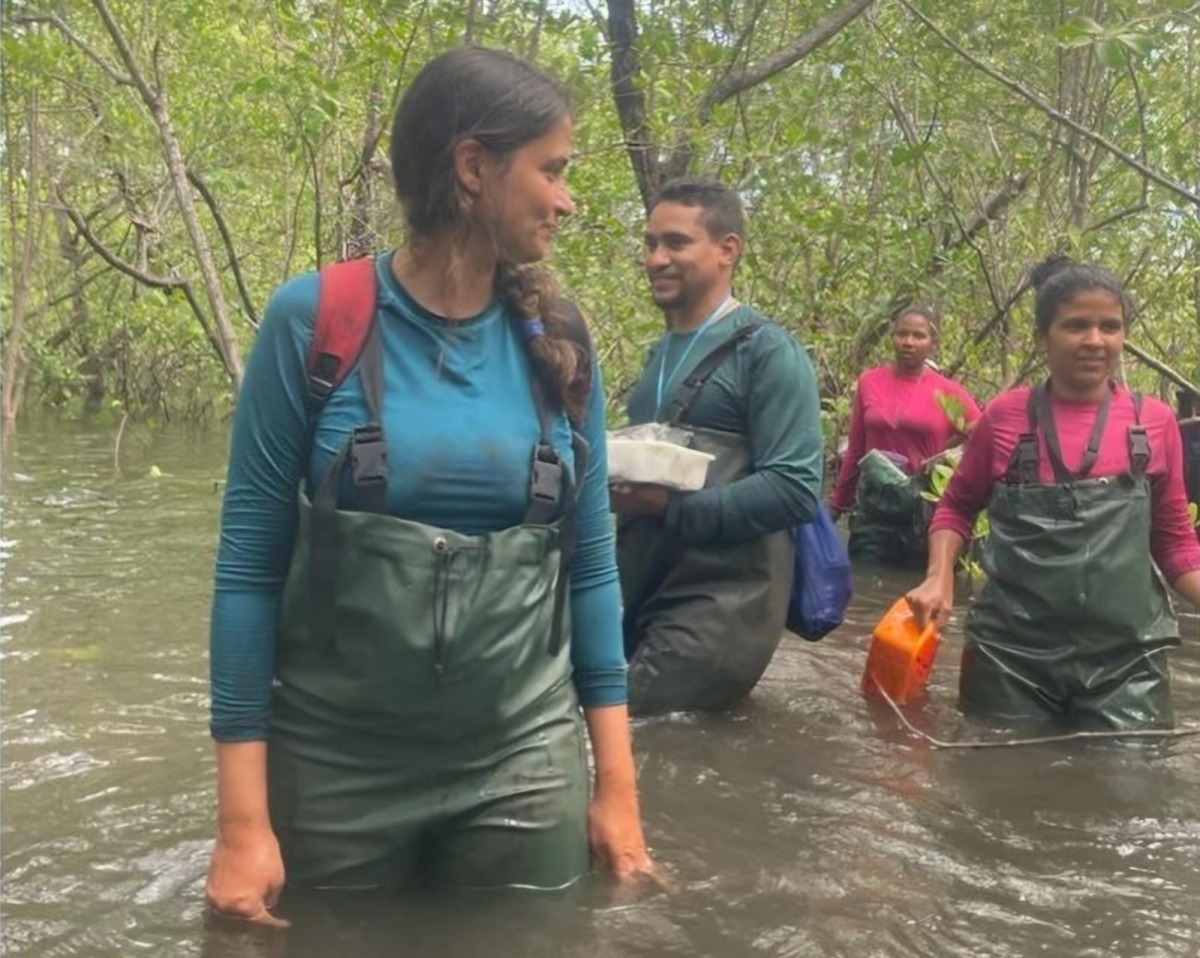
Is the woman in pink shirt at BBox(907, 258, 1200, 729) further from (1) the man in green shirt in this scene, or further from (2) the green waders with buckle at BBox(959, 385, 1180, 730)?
(1) the man in green shirt

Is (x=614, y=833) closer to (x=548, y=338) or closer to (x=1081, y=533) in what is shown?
(x=548, y=338)

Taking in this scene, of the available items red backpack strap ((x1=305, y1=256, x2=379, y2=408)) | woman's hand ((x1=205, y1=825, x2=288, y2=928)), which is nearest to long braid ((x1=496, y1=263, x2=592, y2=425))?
A: red backpack strap ((x1=305, y1=256, x2=379, y2=408))

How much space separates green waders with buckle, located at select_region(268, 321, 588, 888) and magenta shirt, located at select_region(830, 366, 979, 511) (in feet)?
20.9

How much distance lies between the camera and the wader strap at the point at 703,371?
173 inches

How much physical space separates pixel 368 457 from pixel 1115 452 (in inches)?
119

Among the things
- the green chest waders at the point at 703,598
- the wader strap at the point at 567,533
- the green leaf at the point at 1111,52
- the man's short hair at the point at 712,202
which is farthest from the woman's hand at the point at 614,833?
the green leaf at the point at 1111,52

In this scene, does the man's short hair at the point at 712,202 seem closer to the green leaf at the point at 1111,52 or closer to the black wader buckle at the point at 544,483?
the green leaf at the point at 1111,52

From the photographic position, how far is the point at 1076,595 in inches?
180

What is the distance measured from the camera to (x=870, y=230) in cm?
1012

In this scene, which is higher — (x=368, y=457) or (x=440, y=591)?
(x=368, y=457)

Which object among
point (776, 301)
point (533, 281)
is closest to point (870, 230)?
point (776, 301)

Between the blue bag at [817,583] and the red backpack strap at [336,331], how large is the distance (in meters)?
2.54

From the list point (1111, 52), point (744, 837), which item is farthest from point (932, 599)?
point (1111, 52)

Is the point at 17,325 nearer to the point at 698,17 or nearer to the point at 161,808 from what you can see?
the point at 698,17
